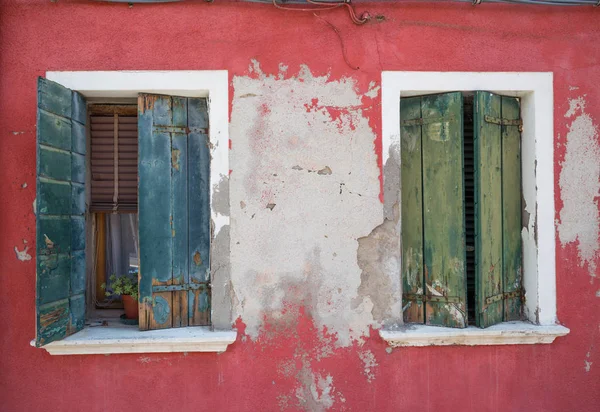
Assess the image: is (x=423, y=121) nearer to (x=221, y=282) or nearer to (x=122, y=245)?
(x=221, y=282)

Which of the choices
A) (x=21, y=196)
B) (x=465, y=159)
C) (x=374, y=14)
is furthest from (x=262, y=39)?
(x=21, y=196)

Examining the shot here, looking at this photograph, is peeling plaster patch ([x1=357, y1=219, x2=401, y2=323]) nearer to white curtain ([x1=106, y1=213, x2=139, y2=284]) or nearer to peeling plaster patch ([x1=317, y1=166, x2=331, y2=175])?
peeling plaster patch ([x1=317, y1=166, x2=331, y2=175])

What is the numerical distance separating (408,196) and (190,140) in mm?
1770

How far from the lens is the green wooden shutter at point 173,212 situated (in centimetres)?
331

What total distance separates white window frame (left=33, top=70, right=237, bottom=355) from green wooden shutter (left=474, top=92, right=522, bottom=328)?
1923mm

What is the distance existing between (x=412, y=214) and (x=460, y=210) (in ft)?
1.18

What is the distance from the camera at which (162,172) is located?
3.34 m

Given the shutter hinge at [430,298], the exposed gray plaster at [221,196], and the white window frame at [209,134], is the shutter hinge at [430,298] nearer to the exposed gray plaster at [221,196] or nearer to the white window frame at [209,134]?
the white window frame at [209,134]

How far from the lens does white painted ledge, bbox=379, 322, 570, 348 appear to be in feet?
10.8

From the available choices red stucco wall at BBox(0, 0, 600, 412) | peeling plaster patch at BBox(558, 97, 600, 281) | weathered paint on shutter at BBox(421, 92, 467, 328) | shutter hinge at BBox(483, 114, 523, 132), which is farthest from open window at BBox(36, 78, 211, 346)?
peeling plaster patch at BBox(558, 97, 600, 281)

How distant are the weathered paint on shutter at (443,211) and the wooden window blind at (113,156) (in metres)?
2.33

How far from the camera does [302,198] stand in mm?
3357

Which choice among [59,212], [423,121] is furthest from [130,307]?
[423,121]

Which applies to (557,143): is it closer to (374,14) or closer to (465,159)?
(465,159)
